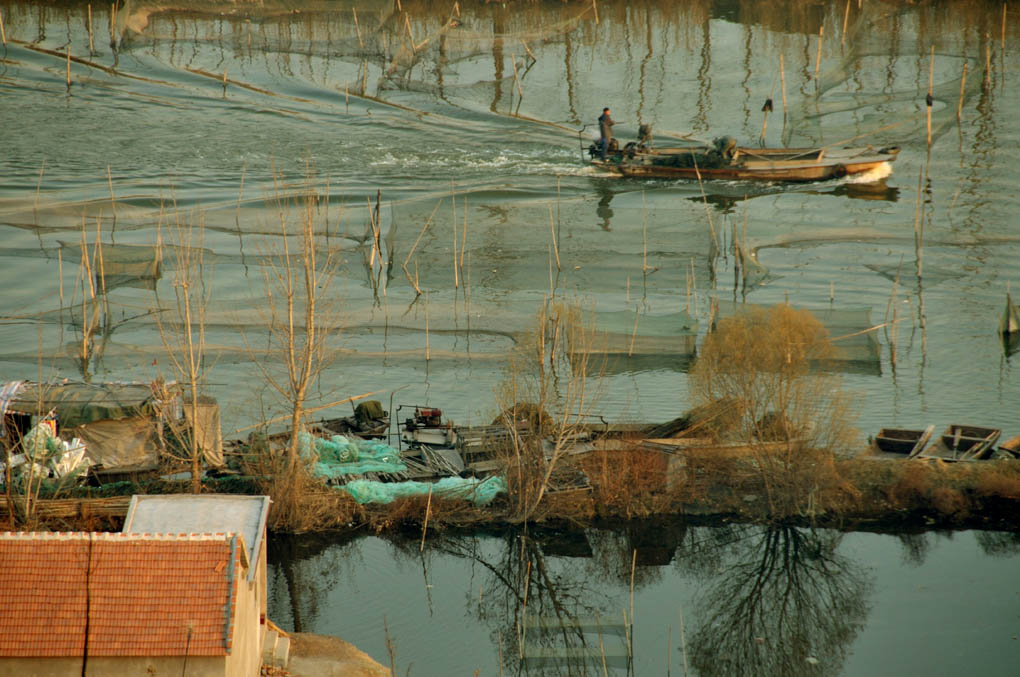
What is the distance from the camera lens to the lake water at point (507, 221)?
733 inches

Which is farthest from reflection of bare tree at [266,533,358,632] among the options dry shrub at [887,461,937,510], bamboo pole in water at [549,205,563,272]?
bamboo pole in water at [549,205,563,272]

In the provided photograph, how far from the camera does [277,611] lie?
17.6 meters

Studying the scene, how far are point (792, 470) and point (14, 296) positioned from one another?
19.8 m

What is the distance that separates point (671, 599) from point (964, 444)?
714cm

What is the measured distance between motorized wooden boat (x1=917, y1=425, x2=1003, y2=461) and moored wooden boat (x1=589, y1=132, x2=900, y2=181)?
55.5ft

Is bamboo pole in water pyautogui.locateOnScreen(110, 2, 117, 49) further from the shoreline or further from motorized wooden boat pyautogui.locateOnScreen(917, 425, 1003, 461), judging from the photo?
motorized wooden boat pyautogui.locateOnScreen(917, 425, 1003, 461)

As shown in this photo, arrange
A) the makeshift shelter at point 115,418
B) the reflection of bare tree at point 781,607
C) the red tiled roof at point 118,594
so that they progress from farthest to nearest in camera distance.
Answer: the makeshift shelter at point 115,418
the reflection of bare tree at point 781,607
the red tiled roof at point 118,594

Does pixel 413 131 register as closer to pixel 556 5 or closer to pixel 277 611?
pixel 556 5

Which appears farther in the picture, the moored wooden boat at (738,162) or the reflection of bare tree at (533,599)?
the moored wooden boat at (738,162)

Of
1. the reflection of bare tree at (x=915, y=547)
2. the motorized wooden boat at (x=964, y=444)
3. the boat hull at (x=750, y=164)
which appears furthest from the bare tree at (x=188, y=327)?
the boat hull at (x=750, y=164)

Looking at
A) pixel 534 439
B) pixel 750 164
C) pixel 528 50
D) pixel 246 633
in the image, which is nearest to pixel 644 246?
pixel 750 164

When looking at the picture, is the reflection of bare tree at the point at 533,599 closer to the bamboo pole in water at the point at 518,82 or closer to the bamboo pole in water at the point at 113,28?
the bamboo pole in water at the point at 518,82

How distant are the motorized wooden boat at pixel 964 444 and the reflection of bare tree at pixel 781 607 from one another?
2.83 m

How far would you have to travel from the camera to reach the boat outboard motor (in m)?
36.6
